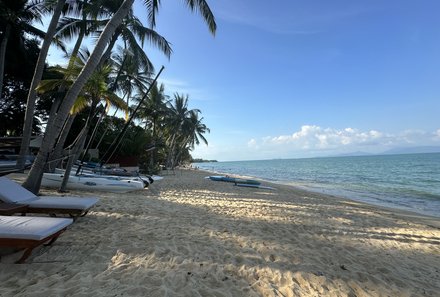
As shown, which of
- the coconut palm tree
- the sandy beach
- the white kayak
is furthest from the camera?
the coconut palm tree

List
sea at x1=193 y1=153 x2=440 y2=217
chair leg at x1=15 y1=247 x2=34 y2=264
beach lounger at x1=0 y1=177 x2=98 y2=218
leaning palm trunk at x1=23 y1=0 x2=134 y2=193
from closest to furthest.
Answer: chair leg at x1=15 y1=247 x2=34 y2=264, beach lounger at x1=0 y1=177 x2=98 y2=218, leaning palm trunk at x1=23 y1=0 x2=134 y2=193, sea at x1=193 y1=153 x2=440 y2=217

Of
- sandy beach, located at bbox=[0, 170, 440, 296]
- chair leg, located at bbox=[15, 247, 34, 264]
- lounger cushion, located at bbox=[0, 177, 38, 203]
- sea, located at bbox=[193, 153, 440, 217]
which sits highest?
lounger cushion, located at bbox=[0, 177, 38, 203]

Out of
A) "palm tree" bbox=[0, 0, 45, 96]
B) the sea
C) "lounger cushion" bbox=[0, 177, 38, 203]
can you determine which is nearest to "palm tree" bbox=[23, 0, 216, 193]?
"lounger cushion" bbox=[0, 177, 38, 203]

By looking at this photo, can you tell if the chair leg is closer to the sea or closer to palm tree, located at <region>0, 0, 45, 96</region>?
palm tree, located at <region>0, 0, 45, 96</region>

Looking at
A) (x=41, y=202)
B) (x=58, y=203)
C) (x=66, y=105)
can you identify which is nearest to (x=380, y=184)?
(x=66, y=105)

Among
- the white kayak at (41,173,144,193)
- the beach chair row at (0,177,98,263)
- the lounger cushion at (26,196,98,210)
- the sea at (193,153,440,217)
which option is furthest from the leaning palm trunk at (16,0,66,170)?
the sea at (193,153,440,217)

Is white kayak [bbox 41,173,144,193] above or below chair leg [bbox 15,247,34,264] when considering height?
above

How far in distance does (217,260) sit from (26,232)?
253 centimetres

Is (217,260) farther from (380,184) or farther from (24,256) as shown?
(380,184)

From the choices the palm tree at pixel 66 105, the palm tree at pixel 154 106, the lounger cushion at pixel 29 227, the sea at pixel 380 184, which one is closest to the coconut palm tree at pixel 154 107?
the palm tree at pixel 154 106

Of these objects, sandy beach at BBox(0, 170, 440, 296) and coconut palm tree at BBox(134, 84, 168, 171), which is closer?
sandy beach at BBox(0, 170, 440, 296)

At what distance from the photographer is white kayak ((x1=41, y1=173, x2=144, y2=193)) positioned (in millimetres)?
9336

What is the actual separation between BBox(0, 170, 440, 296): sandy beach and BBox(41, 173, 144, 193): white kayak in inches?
137

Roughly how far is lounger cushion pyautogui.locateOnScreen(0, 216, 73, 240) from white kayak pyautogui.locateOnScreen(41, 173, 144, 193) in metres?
6.34
